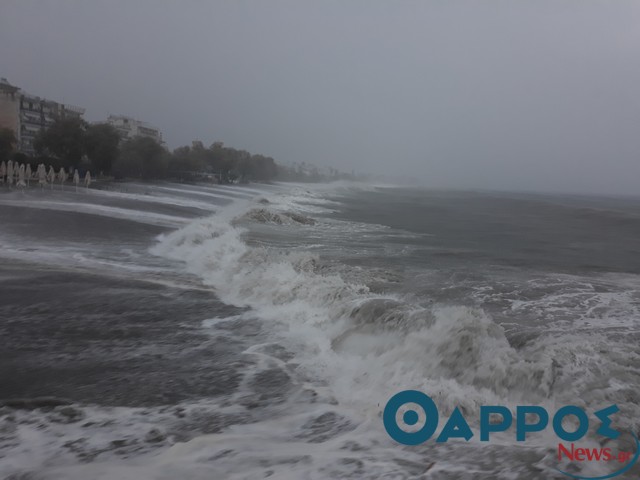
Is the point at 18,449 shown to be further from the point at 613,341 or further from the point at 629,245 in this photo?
the point at 629,245

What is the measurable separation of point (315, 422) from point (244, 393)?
90cm

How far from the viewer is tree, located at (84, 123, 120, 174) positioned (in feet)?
204

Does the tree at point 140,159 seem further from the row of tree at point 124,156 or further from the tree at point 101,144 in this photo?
the tree at point 101,144

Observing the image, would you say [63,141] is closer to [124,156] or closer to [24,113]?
[124,156]

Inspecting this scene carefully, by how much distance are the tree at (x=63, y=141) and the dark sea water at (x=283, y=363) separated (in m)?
52.1

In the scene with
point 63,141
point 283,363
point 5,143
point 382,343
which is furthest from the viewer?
point 63,141

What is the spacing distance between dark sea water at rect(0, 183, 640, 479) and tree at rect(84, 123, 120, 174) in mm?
53727

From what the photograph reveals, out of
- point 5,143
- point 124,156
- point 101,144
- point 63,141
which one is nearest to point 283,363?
point 5,143

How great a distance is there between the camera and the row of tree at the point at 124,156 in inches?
2357

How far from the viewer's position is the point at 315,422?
15.0 ft

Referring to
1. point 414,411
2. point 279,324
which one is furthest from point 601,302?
point 414,411

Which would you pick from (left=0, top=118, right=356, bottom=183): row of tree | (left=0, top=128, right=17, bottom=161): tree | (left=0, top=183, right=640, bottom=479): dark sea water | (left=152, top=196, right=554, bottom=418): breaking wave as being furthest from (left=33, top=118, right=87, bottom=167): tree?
(left=152, top=196, right=554, bottom=418): breaking wave

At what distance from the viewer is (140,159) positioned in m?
79.8

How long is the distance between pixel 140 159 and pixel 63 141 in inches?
799
